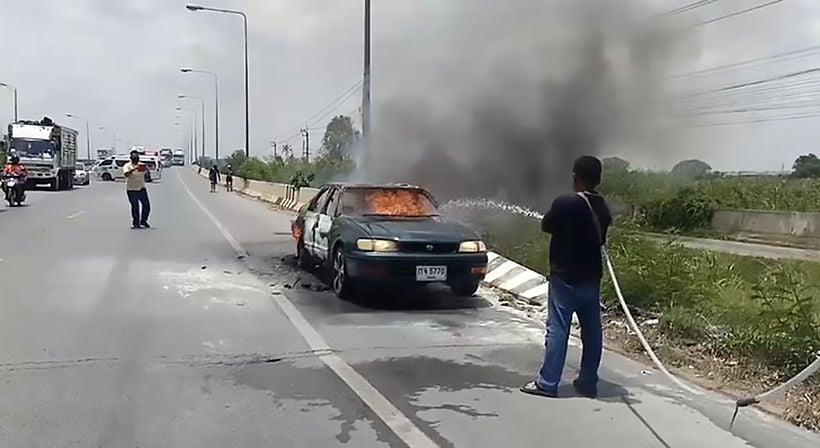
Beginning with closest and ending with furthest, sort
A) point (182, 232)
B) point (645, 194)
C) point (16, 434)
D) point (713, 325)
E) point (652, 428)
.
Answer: point (16, 434) < point (652, 428) < point (713, 325) < point (182, 232) < point (645, 194)

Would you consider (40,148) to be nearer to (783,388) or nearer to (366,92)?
(366,92)

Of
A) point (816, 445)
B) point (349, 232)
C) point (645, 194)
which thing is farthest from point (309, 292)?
point (645, 194)

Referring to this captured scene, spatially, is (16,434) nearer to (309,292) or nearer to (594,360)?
(594,360)

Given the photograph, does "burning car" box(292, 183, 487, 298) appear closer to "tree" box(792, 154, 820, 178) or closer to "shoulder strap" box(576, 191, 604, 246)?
"shoulder strap" box(576, 191, 604, 246)

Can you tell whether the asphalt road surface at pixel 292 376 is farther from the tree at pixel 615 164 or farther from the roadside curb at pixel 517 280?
the tree at pixel 615 164

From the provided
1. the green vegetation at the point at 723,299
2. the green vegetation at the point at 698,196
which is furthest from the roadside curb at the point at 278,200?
the green vegetation at the point at 723,299

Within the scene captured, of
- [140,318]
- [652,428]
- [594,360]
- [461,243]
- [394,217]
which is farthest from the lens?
[394,217]

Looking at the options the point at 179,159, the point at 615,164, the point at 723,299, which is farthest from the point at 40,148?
the point at 179,159

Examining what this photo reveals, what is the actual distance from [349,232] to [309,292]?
113 centimetres

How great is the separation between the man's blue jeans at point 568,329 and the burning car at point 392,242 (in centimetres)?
324

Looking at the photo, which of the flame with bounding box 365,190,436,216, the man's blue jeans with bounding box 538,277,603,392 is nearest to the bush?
the flame with bounding box 365,190,436,216

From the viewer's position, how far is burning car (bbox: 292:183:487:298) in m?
8.83

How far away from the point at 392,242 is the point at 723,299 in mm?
3414

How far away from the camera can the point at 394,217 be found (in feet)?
32.7
